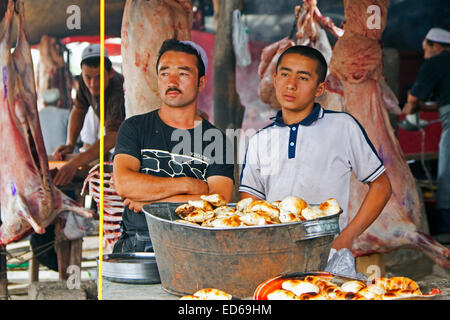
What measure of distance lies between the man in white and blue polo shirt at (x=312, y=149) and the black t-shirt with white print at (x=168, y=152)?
286mm

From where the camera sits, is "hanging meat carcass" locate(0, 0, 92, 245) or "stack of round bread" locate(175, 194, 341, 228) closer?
"stack of round bread" locate(175, 194, 341, 228)

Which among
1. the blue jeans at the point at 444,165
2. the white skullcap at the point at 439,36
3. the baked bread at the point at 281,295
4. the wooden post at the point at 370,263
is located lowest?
the wooden post at the point at 370,263

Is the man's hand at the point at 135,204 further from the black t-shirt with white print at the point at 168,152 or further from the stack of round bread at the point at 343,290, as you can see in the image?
the stack of round bread at the point at 343,290

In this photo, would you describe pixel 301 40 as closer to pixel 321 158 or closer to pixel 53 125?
pixel 321 158

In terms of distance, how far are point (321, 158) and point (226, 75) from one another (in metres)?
1.55

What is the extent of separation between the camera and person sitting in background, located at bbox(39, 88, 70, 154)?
4301 mm

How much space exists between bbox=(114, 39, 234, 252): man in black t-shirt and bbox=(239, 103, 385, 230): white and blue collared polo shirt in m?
0.29

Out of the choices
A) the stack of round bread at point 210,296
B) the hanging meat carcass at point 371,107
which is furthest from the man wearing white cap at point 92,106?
the stack of round bread at point 210,296

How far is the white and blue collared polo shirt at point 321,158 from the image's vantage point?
281 cm

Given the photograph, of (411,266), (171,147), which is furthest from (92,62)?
(411,266)

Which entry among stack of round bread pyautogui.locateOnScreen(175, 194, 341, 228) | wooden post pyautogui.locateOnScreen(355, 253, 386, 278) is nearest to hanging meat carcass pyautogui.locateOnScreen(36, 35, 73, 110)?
wooden post pyautogui.locateOnScreen(355, 253, 386, 278)

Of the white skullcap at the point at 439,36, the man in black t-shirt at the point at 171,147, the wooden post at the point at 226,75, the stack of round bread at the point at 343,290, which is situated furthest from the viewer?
the white skullcap at the point at 439,36

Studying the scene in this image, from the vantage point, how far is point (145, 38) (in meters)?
3.53

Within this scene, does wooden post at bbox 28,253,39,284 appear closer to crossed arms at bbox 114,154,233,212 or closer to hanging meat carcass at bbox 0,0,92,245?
hanging meat carcass at bbox 0,0,92,245
